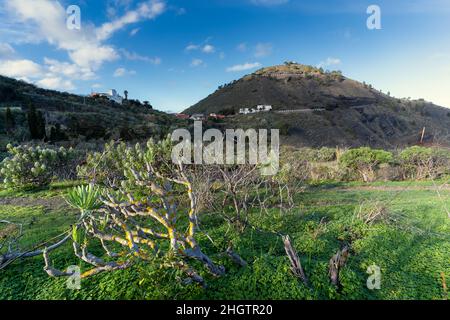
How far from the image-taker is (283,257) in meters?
3.96

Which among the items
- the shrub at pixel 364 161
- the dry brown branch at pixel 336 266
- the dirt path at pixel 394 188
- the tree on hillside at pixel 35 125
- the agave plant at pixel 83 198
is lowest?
the dirt path at pixel 394 188

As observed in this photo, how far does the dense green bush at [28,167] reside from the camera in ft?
27.8

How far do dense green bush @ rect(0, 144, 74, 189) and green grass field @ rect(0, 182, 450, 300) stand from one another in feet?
2.69

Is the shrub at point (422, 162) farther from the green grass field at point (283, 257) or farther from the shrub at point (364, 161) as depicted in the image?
the green grass field at point (283, 257)

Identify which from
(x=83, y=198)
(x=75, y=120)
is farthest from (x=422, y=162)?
(x=75, y=120)

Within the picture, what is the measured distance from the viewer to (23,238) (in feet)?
16.0

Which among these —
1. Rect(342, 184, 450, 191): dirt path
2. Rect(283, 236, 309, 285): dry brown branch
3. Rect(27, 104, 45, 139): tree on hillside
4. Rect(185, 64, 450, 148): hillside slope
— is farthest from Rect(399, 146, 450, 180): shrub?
Rect(27, 104, 45, 139): tree on hillside

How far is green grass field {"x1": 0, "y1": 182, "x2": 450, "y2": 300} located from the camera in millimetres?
3176

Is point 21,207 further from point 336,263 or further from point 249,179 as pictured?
point 336,263

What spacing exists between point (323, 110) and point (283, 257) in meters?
39.9

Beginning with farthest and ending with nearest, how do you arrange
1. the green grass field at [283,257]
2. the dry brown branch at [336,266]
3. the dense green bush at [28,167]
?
1. the dense green bush at [28,167]
2. the dry brown branch at [336,266]
3. the green grass field at [283,257]

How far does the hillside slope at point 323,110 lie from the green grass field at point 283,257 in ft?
67.8

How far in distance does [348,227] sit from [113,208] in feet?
15.2

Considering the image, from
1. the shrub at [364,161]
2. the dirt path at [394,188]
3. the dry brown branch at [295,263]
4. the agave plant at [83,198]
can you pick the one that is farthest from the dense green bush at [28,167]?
the shrub at [364,161]
